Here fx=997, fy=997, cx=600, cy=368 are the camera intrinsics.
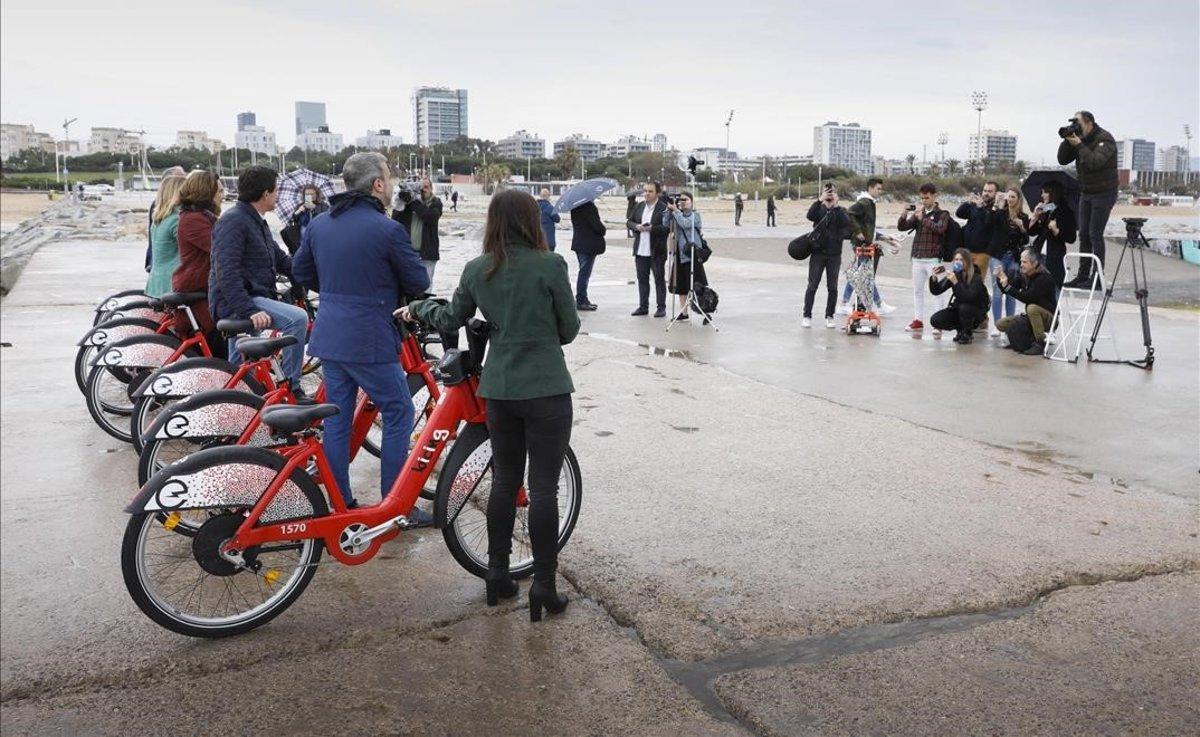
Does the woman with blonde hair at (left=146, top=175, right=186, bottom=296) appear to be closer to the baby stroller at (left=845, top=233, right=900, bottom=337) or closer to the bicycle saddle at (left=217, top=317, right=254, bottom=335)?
the bicycle saddle at (left=217, top=317, right=254, bottom=335)

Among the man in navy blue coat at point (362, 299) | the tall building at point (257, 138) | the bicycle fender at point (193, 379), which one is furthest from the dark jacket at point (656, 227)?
the tall building at point (257, 138)

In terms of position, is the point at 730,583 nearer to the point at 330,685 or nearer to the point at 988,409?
the point at 330,685

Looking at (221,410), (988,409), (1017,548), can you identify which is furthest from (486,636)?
(988,409)

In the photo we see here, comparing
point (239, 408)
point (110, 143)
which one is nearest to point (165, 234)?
point (239, 408)

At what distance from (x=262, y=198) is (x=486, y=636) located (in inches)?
134

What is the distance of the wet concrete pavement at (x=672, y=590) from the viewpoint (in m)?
3.49

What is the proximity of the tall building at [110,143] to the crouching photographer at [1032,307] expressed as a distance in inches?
6057

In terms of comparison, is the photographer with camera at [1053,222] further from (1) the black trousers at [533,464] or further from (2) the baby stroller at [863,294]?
(1) the black trousers at [533,464]

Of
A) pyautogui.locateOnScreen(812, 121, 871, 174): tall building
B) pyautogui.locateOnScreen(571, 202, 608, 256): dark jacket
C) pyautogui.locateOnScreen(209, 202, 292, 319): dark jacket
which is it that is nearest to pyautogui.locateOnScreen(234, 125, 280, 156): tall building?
pyautogui.locateOnScreen(812, 121, 871, 174): tall building

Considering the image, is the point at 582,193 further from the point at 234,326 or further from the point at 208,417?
the point at 208,417

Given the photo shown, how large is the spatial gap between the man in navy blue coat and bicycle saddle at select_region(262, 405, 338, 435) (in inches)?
25.8

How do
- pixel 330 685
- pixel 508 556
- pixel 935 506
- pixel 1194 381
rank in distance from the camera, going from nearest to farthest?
1. pixel 330 685
2. pixel 508 556
3. pixel 935 506
4. pixel 1194 381

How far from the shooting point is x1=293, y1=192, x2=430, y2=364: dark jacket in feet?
15.4

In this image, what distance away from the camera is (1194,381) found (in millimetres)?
9766
